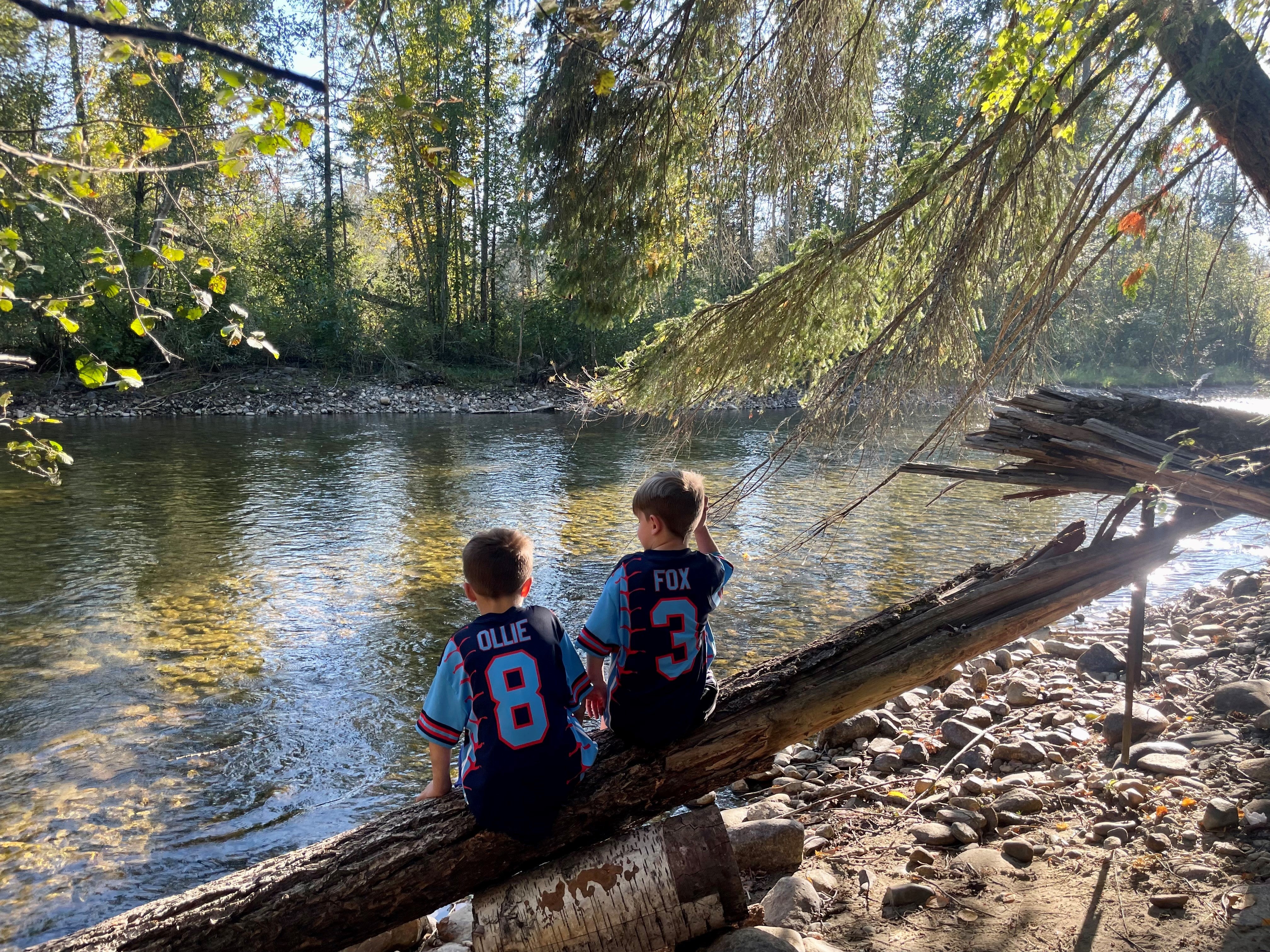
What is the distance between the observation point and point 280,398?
2614 centimetres

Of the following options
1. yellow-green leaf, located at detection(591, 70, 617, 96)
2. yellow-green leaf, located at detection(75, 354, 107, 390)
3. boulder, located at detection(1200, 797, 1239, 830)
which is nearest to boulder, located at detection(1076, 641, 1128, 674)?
boulder, located at detection(1200, 797, 1239, 830)

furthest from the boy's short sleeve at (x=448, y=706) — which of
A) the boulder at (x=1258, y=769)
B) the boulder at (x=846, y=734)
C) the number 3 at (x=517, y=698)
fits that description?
the boulder at (x=1258, y=769)

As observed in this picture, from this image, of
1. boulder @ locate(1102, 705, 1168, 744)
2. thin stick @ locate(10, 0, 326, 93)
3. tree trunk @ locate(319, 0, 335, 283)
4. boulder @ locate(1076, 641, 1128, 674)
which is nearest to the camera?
thin stick @ locate(10, 0, 326, 93)

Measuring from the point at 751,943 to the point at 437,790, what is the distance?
49.5 inches

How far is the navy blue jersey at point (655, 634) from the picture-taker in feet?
10.2

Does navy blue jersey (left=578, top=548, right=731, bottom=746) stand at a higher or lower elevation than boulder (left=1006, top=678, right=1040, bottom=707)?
higher

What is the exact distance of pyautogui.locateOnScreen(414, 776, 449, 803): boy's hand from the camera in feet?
10.1

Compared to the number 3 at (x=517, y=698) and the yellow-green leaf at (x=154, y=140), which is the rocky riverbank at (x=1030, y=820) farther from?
the yellow-green leaf at (x=154, y=140)

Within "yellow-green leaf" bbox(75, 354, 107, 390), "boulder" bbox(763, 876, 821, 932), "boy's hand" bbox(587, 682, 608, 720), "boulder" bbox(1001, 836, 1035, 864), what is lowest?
"boulder" bbox(763, 876, 821, 932)

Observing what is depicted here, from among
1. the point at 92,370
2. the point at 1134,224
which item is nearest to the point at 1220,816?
the point at 1134,224

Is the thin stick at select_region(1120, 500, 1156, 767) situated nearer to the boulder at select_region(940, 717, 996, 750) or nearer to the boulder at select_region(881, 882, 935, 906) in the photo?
the boulder at select_region(940, 717, 996, 750)

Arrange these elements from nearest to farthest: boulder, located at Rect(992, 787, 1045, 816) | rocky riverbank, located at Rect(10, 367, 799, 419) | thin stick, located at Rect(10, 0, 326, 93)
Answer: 1. thin stick, located at Rect(10, 0, 326, 93)
2. boulder, located at Rect(992, 787, 1045, 816)
3. rocky riverbank, located at Rect(10, 367, 799, 419)

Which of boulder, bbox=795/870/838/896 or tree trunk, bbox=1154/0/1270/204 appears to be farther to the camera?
tree trunk, bbox=1154/0/1270/204

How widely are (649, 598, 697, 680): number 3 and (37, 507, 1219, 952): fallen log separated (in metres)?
0.32
